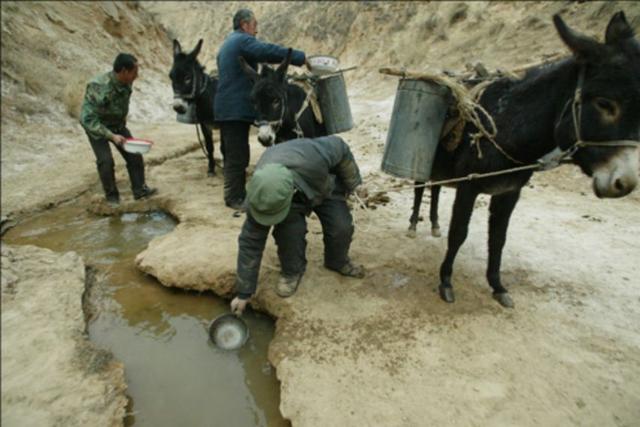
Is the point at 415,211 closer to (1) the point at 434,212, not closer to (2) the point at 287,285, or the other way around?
(1) the point at 434,212

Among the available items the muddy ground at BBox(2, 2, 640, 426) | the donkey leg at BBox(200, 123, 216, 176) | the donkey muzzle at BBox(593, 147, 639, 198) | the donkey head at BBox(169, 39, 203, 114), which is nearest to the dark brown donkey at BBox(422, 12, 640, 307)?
the donkey muzzle at BBox(593, 147, 639, 198)

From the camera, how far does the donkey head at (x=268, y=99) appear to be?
396 cm

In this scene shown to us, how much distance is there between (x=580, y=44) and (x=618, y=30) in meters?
0.17

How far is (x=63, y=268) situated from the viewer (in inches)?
110

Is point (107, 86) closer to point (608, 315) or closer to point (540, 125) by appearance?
point (540, 125)

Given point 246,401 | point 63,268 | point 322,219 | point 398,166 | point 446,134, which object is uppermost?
point 446,134

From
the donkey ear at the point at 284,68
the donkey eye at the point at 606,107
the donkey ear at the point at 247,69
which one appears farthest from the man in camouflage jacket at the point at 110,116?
the donkey eye at the point at 606,107

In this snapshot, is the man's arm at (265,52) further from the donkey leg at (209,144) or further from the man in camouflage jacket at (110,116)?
the donkey leg at (209,144)

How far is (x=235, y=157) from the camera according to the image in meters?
4.46

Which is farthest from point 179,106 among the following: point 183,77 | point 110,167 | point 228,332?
point 228,332

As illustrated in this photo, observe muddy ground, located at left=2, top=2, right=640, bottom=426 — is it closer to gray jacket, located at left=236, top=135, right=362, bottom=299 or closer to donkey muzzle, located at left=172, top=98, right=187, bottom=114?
gray jacket, located at left=236, top=135, right=362, bottom=299

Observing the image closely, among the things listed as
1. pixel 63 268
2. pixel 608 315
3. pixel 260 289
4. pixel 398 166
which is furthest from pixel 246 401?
pixel 608 315

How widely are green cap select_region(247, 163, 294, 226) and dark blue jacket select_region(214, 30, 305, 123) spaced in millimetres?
1978

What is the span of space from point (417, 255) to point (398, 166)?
3.49ft
